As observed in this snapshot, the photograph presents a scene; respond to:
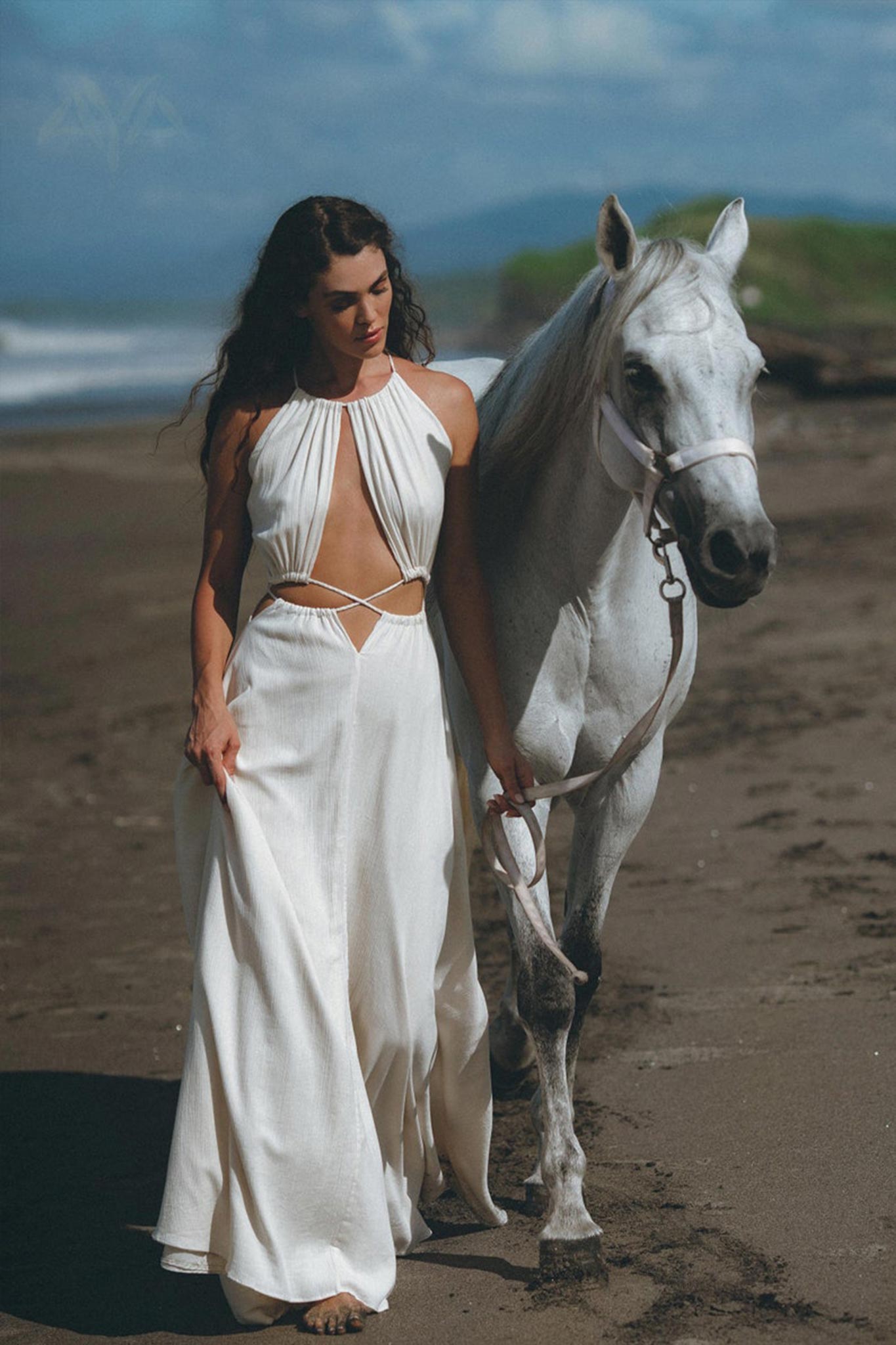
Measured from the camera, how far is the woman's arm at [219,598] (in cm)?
283

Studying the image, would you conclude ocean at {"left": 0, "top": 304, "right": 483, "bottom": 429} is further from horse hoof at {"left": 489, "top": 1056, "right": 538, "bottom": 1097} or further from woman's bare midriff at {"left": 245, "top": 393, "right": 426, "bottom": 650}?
woman's bare midriff at {"left": 245, "top": 393, "right": 426, "bottom": 650}

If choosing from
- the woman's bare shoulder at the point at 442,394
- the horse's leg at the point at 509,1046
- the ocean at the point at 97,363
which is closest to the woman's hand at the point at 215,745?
the woman's bare shoulder at the point at 442,394

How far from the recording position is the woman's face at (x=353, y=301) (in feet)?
9.07

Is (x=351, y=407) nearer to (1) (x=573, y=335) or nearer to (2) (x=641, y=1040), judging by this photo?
(1) (x=573, y=335)

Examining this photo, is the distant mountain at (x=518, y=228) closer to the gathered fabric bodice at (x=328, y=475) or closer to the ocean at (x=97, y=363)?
the ocean at (x=97, y=363)

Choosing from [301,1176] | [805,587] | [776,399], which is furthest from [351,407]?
[776,399]

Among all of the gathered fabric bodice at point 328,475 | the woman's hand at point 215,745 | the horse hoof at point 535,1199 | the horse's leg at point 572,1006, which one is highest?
the gathered fabric bodice at point 328,475

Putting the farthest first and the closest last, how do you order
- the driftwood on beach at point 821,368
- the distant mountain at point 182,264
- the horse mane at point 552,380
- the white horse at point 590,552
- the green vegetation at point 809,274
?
the distant mountain at point 182,264 → the green vegetation at point 809,274 → the driftwood on beach at point 821,368 → the horse mane at point 552,380 → the white horse at point 590,552

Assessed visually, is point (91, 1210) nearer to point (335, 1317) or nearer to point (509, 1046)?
point (335, 1317)

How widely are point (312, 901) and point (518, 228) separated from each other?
152 metres

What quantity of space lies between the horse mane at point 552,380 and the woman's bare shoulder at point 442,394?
17 cm

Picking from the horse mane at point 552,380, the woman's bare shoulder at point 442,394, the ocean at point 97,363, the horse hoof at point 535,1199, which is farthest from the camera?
the ocean at point 97,363

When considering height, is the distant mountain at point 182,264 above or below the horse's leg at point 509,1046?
above

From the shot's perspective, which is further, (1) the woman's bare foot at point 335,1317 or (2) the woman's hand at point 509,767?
(2) the woman's hand at point 509,767
